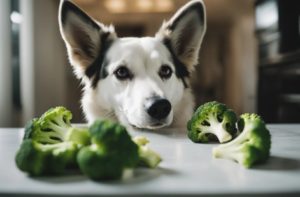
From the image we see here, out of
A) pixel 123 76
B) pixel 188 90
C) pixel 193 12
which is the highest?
pixel 193 12

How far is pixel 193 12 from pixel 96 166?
3.86ft

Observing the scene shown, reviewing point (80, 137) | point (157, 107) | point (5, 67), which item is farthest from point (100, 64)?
point (5, 67)

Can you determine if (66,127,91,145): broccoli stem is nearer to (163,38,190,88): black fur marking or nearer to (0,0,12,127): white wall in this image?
(163,38,190,88): black fur marking

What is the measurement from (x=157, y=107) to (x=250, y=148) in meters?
0.46

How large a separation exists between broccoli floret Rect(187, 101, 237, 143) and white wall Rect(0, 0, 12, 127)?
2.39m

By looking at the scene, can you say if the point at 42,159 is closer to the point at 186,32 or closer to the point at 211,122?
the point at 211,122

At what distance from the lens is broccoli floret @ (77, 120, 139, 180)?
58cm

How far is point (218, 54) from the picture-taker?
11.1ft

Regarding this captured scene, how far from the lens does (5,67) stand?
278 cm

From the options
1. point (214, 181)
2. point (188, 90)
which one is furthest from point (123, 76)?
point (214, 181)

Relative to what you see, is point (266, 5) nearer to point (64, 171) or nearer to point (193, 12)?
point (193, 12)

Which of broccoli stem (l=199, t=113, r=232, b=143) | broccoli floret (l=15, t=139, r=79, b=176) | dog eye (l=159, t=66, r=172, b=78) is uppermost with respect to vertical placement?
dog eye (l=159, t=66, r=172, b=78)

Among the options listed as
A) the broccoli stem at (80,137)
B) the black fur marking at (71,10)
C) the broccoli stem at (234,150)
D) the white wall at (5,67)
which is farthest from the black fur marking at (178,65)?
the white wall at (5,67)

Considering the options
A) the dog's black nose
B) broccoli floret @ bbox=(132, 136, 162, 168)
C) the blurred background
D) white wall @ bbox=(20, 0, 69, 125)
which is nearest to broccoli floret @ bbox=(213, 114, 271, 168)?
broccoli floret @ bbox=(132, 136, 162, 168)
